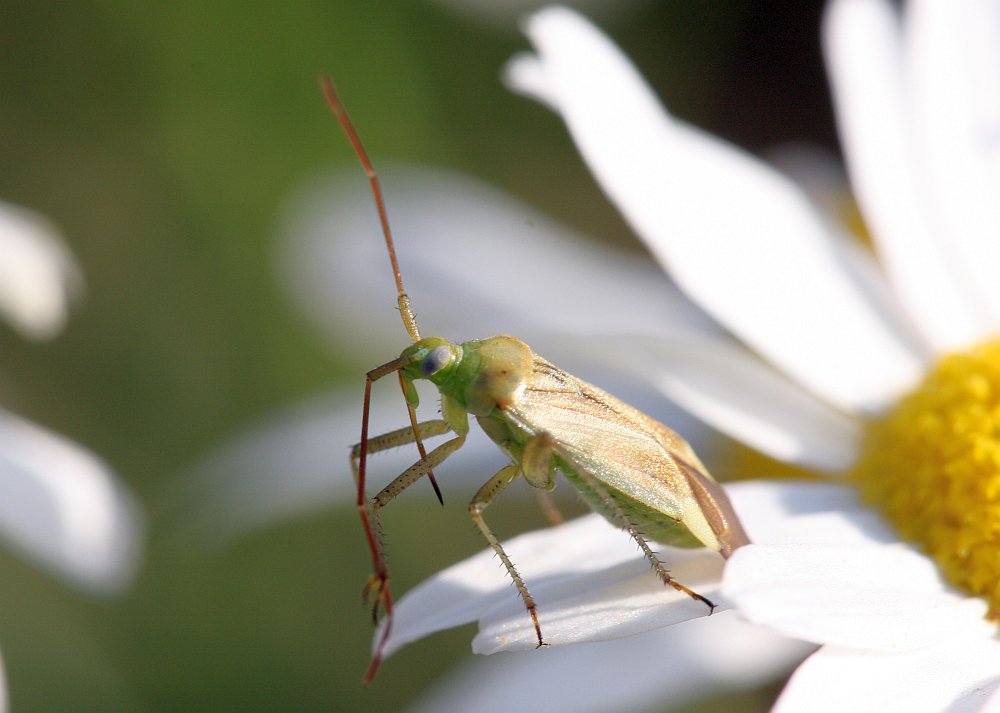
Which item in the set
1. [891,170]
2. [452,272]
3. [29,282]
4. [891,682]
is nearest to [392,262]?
[891,682]

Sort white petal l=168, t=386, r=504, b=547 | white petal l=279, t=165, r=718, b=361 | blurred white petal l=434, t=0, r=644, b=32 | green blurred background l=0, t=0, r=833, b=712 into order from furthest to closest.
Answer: blurred white petal l=434, t=0, r=644, b=32 → green blurred background l=0, t=0, r=833, b=712 → white petal l=279, t=165, r=718, b=361 → white petal l=168, t=386, r=504, b=547

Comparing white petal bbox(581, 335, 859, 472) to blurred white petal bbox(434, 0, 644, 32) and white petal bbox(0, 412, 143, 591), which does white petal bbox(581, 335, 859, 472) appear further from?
blurred white petal bbox(434, 0, 644, 32)

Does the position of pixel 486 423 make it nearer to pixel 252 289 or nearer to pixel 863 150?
pixel 863 150

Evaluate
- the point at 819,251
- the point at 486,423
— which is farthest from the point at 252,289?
the point at 486,423

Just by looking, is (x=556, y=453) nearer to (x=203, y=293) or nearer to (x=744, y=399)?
(x=744, y=399)

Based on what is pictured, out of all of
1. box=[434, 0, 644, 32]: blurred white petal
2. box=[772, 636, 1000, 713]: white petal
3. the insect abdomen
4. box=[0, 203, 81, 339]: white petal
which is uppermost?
box=[434, 0, 644, 32]: blurred white petal

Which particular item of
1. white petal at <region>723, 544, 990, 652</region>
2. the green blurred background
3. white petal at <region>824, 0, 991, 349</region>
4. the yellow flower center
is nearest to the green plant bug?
white petal at <region>723, 544, 990, 652</region>

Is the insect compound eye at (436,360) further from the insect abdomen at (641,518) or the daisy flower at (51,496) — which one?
the daisy flower at (51,496)
